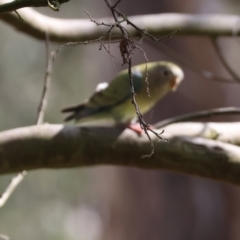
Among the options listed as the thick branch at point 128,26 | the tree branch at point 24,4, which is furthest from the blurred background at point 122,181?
the tree branch at point 24,4

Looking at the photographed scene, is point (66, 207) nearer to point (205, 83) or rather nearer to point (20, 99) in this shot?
point (20, 99)

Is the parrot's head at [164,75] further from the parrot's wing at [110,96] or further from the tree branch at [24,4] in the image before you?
the tree branch at [24,4]

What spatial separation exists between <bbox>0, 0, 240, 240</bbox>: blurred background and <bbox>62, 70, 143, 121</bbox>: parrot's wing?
0.90 meters

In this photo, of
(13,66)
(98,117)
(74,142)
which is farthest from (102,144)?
(13,66)

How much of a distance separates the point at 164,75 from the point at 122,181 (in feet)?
3.99

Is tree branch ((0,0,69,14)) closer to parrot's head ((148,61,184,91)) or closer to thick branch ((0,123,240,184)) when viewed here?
thick branch ((0,123,240,184))

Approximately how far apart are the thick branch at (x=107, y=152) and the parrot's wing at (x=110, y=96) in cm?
31

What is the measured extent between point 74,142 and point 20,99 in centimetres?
141

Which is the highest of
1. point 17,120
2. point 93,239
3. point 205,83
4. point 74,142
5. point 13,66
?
point 205,83

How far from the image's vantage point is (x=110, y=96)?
3.16 ft

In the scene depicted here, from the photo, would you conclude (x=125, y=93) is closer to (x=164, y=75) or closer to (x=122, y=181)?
(x=164, y=75)

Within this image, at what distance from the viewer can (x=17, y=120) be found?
1923 mm

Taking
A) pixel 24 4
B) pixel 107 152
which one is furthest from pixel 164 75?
pixel 24 4

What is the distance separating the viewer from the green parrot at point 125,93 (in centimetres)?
95
